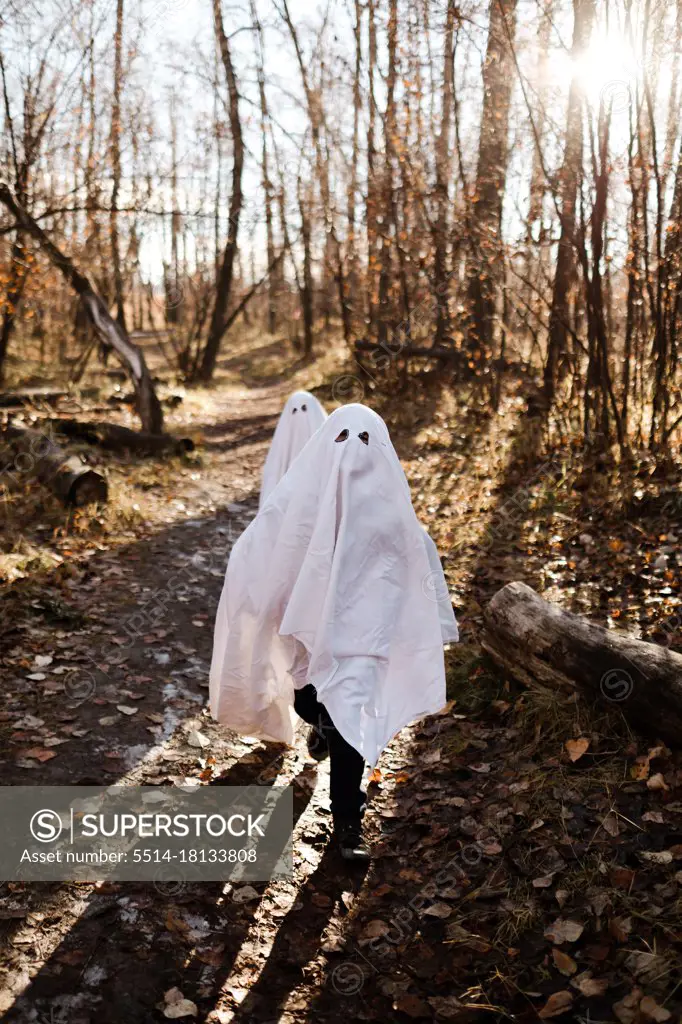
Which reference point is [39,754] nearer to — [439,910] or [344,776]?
[344,776]

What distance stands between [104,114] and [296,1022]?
16.5 m

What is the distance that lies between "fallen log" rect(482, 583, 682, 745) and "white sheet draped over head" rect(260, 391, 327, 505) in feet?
6.74

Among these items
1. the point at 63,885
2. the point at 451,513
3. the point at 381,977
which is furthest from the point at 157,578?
the point at 381,977

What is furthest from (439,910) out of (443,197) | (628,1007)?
(443,197)

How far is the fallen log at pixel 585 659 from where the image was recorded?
12.6 feet

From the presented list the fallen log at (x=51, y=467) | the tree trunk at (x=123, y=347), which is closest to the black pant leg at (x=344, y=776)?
the fallen log at (x=51, y=467)

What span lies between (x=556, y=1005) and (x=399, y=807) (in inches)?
59.2

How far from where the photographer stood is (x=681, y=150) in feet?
22.2

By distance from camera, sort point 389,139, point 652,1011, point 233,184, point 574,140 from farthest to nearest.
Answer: point 233,184
point 389,139
point 574,140
point 652,1011

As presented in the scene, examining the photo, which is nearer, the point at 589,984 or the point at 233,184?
the point at 589,984

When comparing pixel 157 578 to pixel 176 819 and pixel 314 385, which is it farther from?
pixel 314 385

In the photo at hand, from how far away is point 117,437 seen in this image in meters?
10.8

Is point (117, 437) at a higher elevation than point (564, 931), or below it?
higher

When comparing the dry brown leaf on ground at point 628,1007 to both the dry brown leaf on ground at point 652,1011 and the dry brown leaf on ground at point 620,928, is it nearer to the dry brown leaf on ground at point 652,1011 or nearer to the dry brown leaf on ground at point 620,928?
the dry brown leaf on ground at point 652,1011
